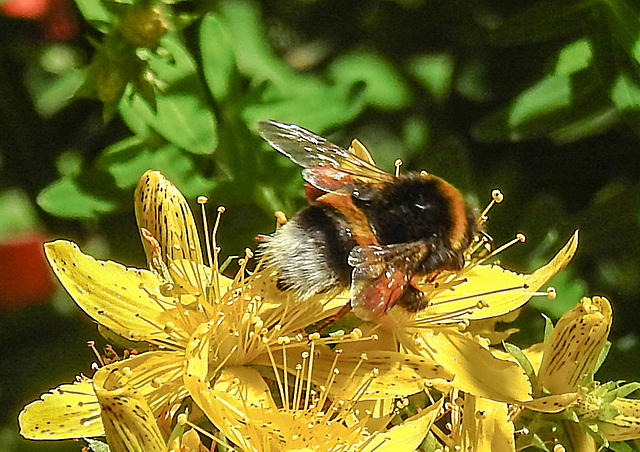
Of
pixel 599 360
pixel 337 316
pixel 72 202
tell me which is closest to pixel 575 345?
pixel 599 360

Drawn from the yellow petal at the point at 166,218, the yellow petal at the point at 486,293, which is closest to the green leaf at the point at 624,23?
the yellow petal at the point at 486,293

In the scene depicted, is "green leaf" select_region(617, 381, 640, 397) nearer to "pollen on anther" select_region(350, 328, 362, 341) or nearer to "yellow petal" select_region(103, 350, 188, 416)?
"pollen on anther" select_region(350, 328, 362, 341)

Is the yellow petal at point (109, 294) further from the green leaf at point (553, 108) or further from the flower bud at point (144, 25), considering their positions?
the green leaf at point (553, 108)

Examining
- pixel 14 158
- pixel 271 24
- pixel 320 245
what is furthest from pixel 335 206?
pixel 14 158

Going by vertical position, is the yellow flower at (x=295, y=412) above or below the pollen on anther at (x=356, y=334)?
below

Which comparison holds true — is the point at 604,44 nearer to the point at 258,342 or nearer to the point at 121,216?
the point at 258,342

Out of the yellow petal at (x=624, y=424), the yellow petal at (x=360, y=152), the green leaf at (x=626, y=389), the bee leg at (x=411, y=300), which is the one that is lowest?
the yellow petal at (x=624, y=424)

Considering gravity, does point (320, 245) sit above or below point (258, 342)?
above
